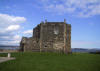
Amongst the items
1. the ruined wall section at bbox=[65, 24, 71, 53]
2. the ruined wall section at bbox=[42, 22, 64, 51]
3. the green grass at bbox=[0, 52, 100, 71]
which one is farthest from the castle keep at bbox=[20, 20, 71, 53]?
the green grass at bbox=[0, 52, 100, 71]

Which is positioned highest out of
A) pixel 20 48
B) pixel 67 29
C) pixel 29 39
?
pixel 67 29

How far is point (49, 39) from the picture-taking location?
Answer: 112 feet

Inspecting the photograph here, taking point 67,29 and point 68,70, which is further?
point 67,29

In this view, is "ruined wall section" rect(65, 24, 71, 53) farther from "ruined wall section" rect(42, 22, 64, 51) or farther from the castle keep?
"ruined wall section" rect(42, 22, 64, 51)

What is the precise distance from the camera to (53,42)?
1332 inches

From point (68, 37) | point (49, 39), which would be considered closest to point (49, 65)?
point (49, 39)

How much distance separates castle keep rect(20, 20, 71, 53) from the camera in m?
33.7

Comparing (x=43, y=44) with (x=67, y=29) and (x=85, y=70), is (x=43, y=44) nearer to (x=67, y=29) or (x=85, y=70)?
(x=67, y=29)

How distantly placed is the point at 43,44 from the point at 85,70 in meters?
24.1

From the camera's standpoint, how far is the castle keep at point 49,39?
33.7 meters

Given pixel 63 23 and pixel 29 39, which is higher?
pixel 63 23

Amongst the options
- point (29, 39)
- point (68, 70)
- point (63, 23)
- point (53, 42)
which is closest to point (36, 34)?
point (29, 39)

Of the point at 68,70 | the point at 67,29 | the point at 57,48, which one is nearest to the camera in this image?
the point at 68,70

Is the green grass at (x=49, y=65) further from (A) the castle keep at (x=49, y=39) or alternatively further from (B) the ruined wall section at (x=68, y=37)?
(B) the ruined wall section at (x=68, y=37)
